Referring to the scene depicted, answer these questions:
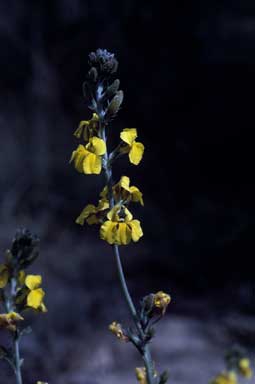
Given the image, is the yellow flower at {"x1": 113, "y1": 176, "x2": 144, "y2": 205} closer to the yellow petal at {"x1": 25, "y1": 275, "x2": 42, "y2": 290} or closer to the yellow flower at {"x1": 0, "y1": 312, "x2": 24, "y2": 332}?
the yellow petal at {"x1": 25, "y1": 275, "x2": 42, "y2": 290}

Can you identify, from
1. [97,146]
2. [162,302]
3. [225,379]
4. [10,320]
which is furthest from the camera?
[162,302]

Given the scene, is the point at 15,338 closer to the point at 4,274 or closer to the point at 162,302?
the point at 4,274

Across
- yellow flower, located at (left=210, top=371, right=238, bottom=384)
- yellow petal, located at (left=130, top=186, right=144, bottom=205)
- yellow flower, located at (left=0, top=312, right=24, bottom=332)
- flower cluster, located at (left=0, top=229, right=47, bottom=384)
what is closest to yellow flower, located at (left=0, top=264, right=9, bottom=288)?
flower cluster, located at (left=0, top=229, right=47, bottom=384)

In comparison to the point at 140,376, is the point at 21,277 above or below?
above

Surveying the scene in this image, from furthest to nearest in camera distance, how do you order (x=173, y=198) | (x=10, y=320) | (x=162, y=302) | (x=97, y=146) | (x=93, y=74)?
(x=173, y=198), (x=162, y=302), (x=93, y=74), (x=97, y=146), (x=10, y=320)

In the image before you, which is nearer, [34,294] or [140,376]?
[34,294]

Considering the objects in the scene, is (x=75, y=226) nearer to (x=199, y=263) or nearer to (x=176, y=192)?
(x=176, y=192)

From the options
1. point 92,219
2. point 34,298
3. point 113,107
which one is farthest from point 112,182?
point 34,298

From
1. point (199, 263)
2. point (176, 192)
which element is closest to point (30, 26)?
point (176, 192)
